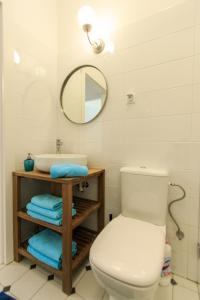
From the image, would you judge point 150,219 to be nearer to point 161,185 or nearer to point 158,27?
point 161,185

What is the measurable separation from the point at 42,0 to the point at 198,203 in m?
2.12

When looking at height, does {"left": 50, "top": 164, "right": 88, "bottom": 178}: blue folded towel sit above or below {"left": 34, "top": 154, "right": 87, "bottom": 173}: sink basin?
below

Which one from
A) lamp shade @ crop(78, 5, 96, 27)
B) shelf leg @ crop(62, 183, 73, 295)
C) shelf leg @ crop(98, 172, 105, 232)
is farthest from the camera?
shelf leg @ crop(98, 172, 105, 232)

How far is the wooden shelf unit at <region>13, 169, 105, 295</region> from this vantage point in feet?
3.41

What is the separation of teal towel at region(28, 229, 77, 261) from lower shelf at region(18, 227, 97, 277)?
7cm

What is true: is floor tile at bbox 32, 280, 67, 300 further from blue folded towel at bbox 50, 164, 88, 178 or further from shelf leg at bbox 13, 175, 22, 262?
blue folded towel at bbox 50, 164, 88, 178

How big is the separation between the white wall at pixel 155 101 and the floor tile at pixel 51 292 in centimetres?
65

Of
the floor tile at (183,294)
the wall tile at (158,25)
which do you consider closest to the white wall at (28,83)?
the wall tile at (158,25)

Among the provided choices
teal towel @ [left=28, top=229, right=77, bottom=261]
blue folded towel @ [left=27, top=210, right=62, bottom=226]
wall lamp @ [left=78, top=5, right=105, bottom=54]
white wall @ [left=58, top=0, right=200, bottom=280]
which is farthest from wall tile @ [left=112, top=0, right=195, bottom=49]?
teal towel @ [left=28, top=229, right=77, bottom=261]

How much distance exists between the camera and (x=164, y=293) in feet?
3.53

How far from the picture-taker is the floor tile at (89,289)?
1053 mm

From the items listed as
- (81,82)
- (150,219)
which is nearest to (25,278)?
(150,219)

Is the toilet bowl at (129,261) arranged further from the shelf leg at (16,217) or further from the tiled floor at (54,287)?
the shelf leg at (16,217)

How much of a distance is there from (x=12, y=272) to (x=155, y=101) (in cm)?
163
